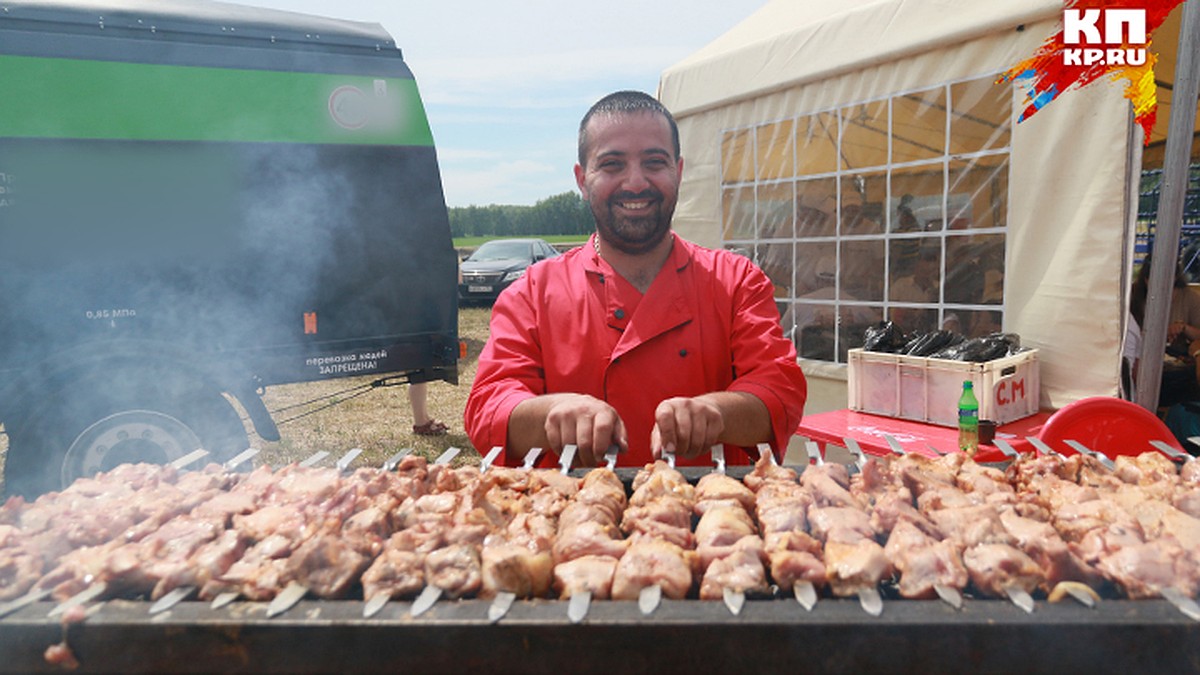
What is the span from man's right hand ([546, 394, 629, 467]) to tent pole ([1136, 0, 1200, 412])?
123 inches

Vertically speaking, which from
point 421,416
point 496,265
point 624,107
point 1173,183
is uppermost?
point 624,107

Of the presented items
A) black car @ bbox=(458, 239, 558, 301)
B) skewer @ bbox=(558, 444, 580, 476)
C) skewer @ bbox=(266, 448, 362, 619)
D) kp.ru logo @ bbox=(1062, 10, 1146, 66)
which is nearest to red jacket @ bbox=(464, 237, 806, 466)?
skewer @ bbox=(558, 444, 580, 476)

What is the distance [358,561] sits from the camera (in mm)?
1448

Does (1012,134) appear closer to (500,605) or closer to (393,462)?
(393,462)

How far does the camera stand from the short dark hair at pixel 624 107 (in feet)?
8.30

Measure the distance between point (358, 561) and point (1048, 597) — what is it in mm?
1316

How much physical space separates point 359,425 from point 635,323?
6.52 meters

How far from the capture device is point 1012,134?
14.2ft

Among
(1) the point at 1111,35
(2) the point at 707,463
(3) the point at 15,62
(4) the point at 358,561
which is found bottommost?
(2) the point at 707,463

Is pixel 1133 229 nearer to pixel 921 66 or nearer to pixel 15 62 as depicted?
pixel 921 66

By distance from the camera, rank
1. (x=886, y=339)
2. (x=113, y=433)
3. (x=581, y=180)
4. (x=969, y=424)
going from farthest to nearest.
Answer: (x=113, y=433)
(x=886, y=339)
(x=969, y=424)
(x=581, y=180)

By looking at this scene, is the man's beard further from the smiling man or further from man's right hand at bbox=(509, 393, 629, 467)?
man's right hand at bbox=(509, 393, 629, 467)

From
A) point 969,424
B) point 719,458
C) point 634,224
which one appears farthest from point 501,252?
point 719,458

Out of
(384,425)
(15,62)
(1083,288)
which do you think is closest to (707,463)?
(1083,288)
